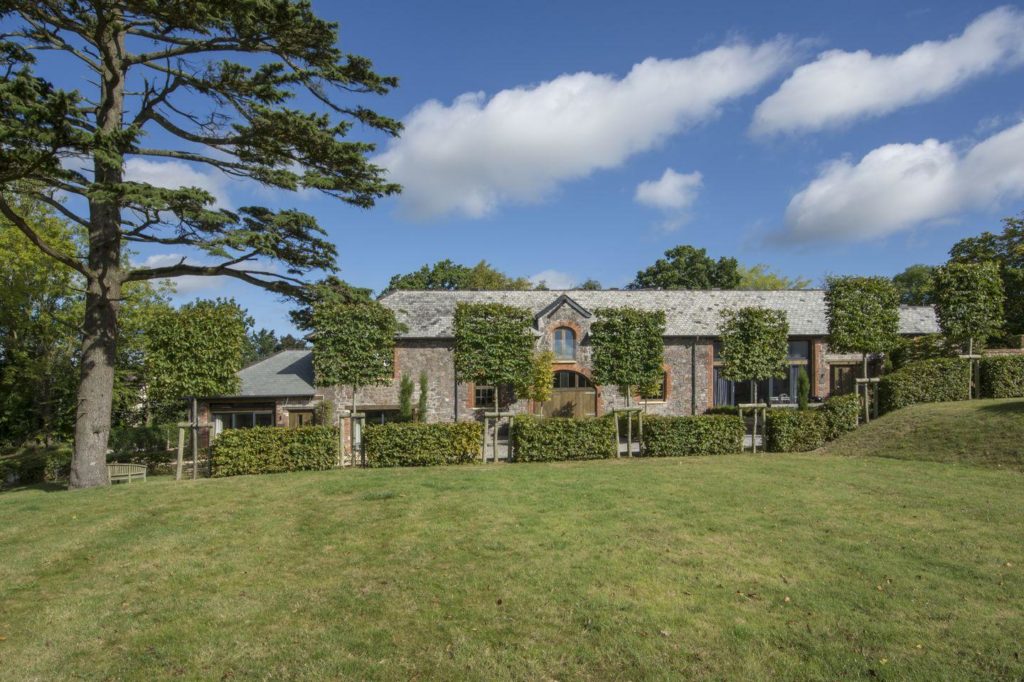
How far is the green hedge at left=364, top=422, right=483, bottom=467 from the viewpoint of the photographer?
1917 centimetres

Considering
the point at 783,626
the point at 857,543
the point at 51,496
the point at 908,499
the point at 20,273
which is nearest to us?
the point at 783,626

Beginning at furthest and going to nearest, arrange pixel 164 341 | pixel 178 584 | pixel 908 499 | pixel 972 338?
pixel 972 338, pixel 164 341, pixel 908 499, pixel 178 584

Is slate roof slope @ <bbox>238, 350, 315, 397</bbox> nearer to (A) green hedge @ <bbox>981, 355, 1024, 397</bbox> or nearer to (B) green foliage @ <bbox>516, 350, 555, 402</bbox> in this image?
(B) green foliage @ <bbox>516, 350, 555, 402</bbox>

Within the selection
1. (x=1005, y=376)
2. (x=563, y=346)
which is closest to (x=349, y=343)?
(x=563, y=346)

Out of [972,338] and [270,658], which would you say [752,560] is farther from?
[972,338]

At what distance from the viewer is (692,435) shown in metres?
21.2

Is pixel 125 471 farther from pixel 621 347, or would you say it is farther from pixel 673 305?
pixel 673 305

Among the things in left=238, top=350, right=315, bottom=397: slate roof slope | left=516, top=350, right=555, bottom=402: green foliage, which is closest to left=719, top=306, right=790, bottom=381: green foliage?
left=516, top=350, right=555, bottom=402: green foliage

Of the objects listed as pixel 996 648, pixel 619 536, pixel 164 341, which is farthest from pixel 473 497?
pixel 164 341

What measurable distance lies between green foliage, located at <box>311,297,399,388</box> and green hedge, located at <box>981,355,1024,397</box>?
2435cm

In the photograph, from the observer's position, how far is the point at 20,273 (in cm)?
2900

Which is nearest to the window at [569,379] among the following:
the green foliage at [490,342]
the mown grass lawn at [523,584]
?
the green foliage at [490,342]

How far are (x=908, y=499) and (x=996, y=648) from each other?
7.19 meters

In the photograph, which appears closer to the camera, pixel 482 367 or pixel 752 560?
pixel 752 560
